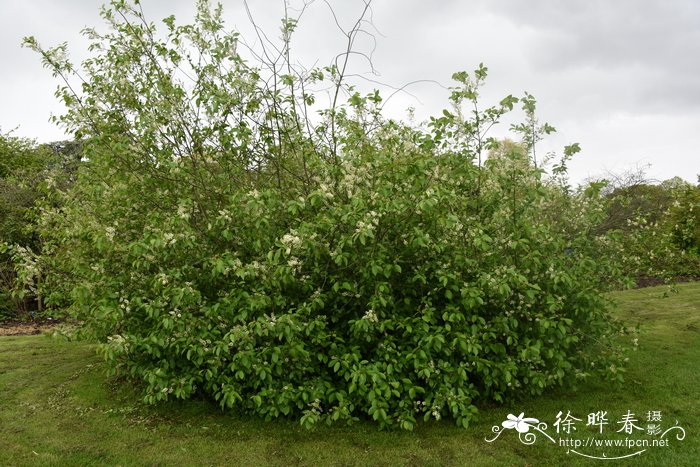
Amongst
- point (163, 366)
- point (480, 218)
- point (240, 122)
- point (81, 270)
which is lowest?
point (163, 366)

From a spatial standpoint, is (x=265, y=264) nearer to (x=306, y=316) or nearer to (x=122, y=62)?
(x=306, y=316)

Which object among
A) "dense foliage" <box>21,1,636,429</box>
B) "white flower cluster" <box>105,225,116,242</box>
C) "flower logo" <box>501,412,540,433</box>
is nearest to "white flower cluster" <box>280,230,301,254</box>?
"dense foliage" <box>21,1,636,429</box>

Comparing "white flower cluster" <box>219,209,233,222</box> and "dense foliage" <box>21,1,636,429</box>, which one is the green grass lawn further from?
"white flower cluster" <box>219,209,233,222</box>

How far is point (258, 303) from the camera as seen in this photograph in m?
4.53

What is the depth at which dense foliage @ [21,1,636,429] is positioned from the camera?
465 centimetres

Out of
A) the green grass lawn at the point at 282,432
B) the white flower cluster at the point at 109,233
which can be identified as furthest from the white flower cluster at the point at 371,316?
the white flower cluster at the point at 109,233

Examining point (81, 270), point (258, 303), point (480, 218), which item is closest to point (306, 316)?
point (258, 303)

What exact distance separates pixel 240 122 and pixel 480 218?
2.53 meters

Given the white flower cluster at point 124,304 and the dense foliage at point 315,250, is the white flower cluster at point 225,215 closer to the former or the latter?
the dense foliage at point 315,250

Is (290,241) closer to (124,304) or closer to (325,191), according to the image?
(325,191)

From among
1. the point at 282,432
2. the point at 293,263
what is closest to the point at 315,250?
the point at 293,263

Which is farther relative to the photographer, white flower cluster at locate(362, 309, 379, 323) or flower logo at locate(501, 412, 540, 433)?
flower logo at locate(501, 412, 540, 433)

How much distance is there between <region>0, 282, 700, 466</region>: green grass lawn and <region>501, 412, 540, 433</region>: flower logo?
0.06 m

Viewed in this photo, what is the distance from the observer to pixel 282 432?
16.6 feet
